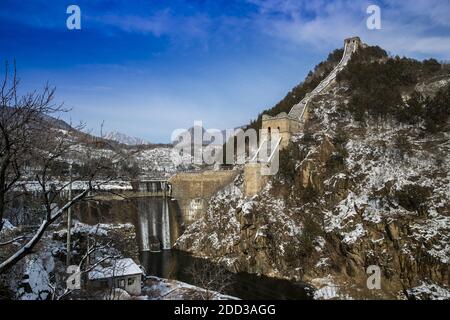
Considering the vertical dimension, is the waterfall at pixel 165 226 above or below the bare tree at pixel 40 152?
below

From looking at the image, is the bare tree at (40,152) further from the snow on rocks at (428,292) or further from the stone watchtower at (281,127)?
the stone watchtower at (281,127)

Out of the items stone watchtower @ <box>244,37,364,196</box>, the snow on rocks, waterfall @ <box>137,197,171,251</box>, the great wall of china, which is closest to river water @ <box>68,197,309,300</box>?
waterfall @ <box>137,197,171,251</box>

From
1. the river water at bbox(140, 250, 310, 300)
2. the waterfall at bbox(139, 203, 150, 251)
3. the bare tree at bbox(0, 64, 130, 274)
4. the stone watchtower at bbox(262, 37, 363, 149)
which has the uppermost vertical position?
the stone watchtower at bbox(262, 37, 363, 149)

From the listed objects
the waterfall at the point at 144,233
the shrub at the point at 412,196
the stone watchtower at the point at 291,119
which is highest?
the stone watchtower at the point at 291,119

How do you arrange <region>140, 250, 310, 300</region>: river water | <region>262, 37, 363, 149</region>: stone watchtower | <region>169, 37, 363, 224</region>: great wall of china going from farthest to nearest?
<region>169, 37, 363, 224</region>: great wall of china → <region>262, 37, 363, 149</region>: stone watchtower → <region>140, 250, 310, 300</region>: river water

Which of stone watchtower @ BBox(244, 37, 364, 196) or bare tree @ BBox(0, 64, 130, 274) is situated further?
stone watchtower @ BBox(244, 37, 364, 196)

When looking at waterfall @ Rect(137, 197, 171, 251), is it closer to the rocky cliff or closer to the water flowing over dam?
the water flowing over dam

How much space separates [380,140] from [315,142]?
22.3ft

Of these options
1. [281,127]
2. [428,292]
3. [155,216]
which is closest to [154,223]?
[155,216]

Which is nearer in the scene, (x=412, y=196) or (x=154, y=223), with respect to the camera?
(x=412, y=196)

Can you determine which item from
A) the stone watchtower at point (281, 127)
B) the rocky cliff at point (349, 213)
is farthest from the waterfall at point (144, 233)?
the stone watchtower at point (281, 127)

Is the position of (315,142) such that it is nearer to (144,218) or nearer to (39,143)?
(144,218)

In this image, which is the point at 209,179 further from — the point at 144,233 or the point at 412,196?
the point at 412,196

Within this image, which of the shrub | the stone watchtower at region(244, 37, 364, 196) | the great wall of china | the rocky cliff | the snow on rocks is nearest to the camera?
the snow on rocks
